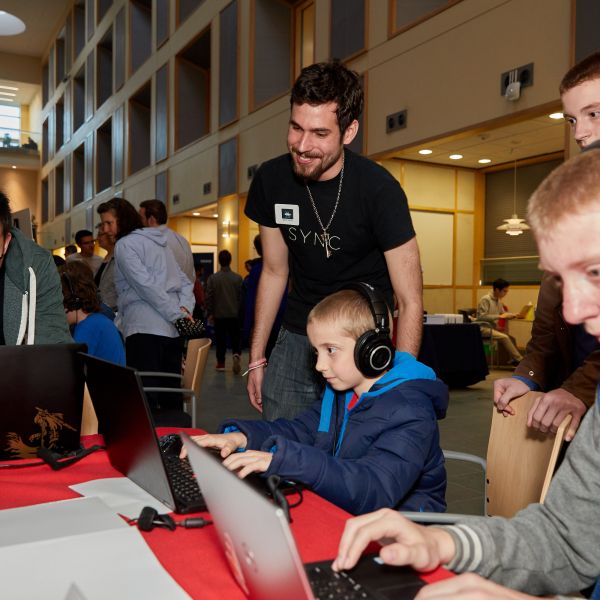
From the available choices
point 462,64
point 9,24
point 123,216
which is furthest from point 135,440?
point 9,24

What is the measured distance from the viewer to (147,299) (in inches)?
141

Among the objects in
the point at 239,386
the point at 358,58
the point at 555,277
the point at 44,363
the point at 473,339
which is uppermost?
the point at 358,58

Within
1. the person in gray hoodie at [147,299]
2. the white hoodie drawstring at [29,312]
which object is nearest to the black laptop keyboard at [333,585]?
the white hoodie drawstring at [29,312]

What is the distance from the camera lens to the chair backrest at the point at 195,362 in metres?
3.02

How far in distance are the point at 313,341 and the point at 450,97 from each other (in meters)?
5.68

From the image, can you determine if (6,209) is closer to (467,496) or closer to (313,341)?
(313,341)

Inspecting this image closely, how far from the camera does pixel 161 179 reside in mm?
13422

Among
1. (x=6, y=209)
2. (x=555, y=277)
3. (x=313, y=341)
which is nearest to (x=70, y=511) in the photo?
(x=313, y=341)

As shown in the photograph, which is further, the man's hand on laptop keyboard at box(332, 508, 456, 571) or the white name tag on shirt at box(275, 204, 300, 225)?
the white name tag on shirt at box(275, 204, 300, 225)

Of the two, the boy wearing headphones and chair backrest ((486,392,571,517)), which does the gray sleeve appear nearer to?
the boy wearing headphones

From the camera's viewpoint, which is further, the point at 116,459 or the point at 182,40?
the point at 182,40

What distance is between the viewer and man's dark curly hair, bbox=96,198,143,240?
3.77 meters

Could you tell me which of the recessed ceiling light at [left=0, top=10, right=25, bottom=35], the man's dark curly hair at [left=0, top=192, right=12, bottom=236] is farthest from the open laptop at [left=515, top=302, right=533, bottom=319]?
the recessed ceiling light at [left=0, top=10, right=25, bottom=35]

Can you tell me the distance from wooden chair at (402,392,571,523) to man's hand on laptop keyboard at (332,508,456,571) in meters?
0.75
